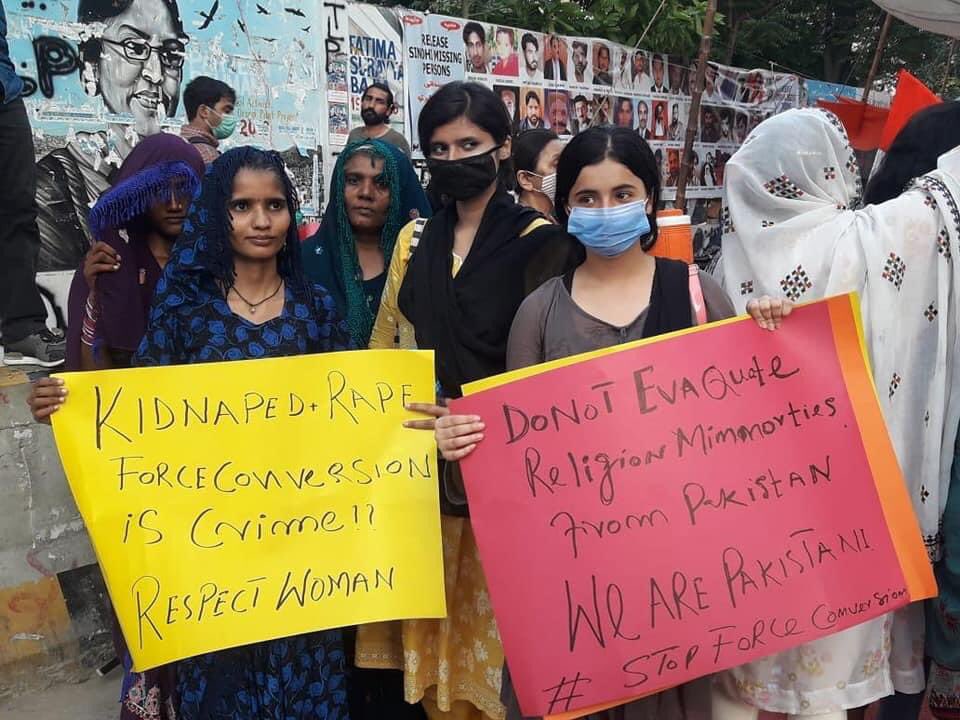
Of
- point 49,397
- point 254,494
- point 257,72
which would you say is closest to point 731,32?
point 257,72

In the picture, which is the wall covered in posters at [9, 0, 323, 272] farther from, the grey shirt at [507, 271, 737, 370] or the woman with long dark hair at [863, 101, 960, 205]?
the woman with long dark hair at [863, 101, 960, 205]

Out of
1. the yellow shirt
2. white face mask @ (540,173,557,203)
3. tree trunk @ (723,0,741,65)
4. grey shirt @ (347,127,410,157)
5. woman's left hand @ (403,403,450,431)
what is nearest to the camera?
woman's left hand @ (403,403,450,431)

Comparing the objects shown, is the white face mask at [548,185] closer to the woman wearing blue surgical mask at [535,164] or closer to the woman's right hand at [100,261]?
the woman wearing blue surgical mask at [535,164]

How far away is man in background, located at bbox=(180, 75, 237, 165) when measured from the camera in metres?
4.31

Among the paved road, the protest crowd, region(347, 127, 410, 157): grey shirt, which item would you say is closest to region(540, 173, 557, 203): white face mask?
region(347, 127, 410, 157): grey shirt

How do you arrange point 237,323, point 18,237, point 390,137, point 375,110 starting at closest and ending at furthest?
point 237,323
point 18,237
point 390,137
point 375,110

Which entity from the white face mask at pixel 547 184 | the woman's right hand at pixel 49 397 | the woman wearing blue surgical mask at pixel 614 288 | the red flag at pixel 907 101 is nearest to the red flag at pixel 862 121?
the red flag at pixel 907 101

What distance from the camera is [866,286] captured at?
1.92m

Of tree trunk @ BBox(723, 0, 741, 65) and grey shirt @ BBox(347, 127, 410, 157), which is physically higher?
tree trunk @ BBox(723, 0, 741, 65)

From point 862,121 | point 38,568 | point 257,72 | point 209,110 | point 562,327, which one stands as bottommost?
point 38,568

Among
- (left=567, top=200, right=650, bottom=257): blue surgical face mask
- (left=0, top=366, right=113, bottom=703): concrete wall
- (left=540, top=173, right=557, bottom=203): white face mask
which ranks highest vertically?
(left=567, top=200, right=650, bottom=257): blue surgical face mask

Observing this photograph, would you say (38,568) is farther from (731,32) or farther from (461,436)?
(731,32)

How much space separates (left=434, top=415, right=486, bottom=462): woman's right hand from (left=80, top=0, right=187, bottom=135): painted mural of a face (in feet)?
10.4

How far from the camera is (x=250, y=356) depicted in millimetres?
2027
